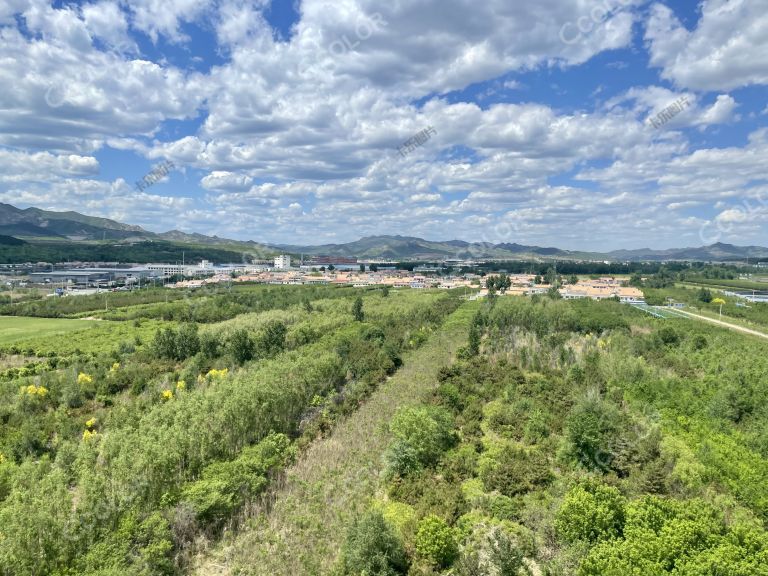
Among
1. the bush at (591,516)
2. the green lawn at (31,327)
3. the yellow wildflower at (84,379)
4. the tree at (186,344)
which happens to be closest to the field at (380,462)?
the bush at (591,516)

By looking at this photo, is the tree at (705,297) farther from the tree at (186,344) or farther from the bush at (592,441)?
the tree at (186,344)

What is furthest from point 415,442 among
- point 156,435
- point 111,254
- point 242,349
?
point 111,254

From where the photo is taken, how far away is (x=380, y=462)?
2141 centimetres

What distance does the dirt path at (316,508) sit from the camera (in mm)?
14523

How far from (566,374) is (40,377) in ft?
129

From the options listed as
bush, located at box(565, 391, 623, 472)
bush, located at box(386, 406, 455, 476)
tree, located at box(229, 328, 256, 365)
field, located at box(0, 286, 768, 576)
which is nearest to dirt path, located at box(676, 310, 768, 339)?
field, located at box(0, 286, 768, 576)

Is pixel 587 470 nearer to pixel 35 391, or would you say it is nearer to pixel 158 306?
pixel 35 391

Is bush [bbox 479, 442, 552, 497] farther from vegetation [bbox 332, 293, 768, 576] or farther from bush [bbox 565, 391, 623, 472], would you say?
bush [bbox 565, 391, 623, 472]

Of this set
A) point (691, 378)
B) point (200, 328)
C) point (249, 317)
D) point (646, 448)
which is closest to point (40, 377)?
point (200, 328)

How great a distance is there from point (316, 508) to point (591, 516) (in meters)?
9.38

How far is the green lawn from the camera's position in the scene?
53.1 meters

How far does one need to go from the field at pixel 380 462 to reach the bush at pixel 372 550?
0.06 meters

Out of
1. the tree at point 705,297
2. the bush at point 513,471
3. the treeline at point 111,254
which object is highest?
the treeline at point 111,254

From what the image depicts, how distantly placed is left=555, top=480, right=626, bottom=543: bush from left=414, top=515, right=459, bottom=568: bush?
11.2 ft
